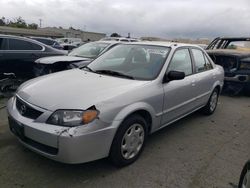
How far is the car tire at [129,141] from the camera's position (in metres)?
3.29

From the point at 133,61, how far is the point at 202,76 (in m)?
1.58

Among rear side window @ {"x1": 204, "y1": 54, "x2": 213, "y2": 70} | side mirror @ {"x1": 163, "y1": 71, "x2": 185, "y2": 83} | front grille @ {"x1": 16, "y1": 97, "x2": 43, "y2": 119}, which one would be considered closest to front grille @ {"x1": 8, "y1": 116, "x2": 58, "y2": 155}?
front grille @ {"x1": 16, "y1": 97, "x2": 43, "y2": 119}

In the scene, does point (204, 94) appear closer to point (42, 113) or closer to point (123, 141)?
point (123, 141)

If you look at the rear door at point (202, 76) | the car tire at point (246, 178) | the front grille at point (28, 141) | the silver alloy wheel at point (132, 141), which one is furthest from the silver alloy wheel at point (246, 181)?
the rear door at point (202, 76)

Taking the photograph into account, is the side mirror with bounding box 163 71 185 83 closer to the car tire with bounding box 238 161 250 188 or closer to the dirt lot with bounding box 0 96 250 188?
the dirt lot with bounding box 0 96 250 188

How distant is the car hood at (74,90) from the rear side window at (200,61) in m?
1.86

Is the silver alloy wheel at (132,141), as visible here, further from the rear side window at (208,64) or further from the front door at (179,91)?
the rear side window at (208,64)

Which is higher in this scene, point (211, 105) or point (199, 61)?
point (199, 61)

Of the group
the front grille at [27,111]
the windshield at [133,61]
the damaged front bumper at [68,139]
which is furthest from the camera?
the windshield at [133,61]

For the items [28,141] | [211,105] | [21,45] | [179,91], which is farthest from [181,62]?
[21,45]

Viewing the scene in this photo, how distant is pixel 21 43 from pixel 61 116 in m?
5.31

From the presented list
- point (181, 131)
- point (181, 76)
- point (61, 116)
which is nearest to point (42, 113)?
point (61, 116)

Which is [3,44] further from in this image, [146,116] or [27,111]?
[146,116]

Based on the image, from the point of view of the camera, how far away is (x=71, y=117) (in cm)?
298
